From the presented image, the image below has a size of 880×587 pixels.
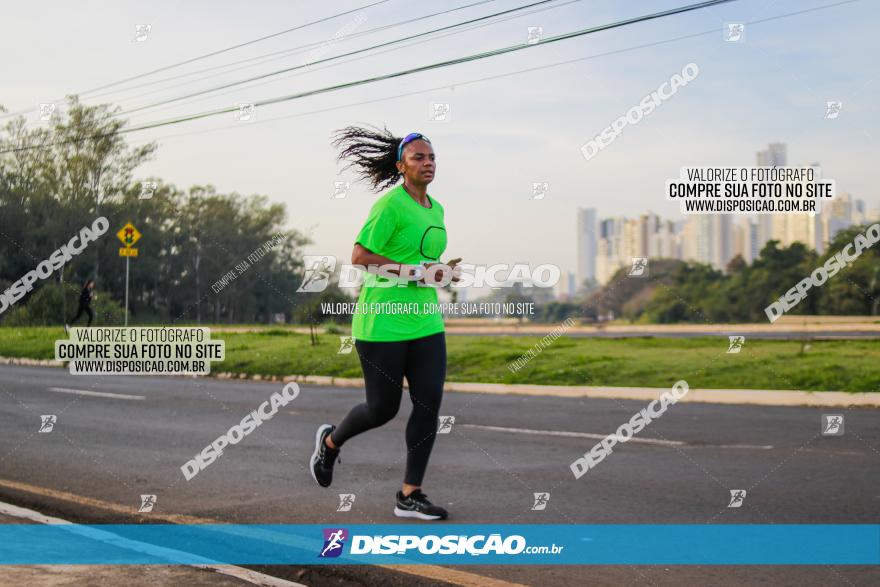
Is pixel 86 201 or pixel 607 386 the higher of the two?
pixel 86 201

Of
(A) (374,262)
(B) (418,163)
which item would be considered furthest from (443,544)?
(B) (418,163)

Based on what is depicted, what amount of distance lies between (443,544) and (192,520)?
1.52 meters

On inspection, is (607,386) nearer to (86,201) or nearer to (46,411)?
(46,411)

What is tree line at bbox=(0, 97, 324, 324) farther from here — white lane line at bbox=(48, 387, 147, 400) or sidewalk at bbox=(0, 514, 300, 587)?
sidewalk at bbox=(0, 514, 300, 587)

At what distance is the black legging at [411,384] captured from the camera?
17.5 ft

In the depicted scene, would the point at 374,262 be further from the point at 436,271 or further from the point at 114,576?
the point at 114,576

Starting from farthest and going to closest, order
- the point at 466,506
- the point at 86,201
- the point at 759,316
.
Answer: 1. the point at 86,201
2. the point at 759,316
3. the point at 466,506

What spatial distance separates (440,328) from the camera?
5.48 meters

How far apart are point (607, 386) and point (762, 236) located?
1654 cm

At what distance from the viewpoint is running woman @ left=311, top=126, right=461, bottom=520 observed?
5262 millimetres

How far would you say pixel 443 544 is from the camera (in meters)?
5.04

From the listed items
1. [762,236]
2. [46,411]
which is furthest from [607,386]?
[762,236]

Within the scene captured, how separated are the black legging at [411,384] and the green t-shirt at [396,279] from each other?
0.07 metres

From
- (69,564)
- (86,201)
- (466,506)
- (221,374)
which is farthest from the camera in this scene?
(86,201)
